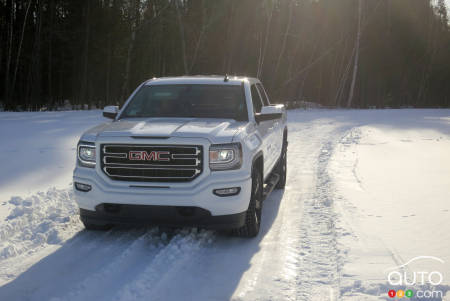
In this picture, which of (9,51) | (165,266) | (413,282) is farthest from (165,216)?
(9,51)

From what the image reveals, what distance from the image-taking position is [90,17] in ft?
106

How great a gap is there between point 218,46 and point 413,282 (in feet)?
118

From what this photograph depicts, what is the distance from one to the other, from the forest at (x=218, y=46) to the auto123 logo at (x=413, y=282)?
26888 millimetres

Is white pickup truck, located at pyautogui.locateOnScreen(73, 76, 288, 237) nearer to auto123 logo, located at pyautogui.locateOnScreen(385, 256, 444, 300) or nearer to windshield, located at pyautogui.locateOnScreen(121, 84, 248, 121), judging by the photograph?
windshield, located at pyautogui.locateOnScreen(121, 84, 248, 121)

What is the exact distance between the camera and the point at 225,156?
4.98 metres

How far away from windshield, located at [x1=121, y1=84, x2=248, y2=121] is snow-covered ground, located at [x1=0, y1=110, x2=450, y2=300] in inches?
58.7

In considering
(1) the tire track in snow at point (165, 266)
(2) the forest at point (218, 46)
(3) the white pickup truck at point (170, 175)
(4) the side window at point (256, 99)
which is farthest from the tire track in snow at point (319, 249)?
(2) the forest at point (218, 46)

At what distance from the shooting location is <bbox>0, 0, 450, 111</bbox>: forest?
3256 cm

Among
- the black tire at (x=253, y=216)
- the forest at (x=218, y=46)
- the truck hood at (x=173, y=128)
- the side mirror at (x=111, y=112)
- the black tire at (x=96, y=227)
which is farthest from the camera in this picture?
the forest at (x=218, y=46)

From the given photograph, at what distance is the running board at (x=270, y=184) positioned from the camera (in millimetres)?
6391

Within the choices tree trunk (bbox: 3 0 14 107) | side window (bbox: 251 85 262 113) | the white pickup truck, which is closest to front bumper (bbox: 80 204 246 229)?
the white pickup truck

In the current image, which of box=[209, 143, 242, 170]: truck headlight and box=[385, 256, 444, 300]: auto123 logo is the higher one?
box=[209, 143, 242, 170]: truck headlight

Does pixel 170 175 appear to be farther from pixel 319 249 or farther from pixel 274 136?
pixel 274 136

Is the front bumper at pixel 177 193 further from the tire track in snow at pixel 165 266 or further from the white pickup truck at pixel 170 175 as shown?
the tire track in snow at pixel 165 266
